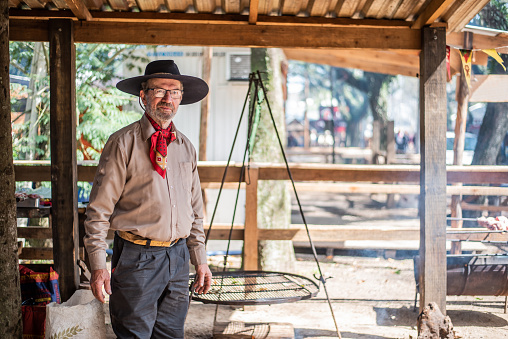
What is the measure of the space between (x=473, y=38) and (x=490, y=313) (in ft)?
11.2

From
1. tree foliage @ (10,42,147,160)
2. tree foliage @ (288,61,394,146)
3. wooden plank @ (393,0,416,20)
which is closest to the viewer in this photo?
wooden plank @ (393,0,416,20)

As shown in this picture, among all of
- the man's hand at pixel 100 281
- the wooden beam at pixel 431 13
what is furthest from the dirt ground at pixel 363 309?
the wooden beam at pixel 431 13

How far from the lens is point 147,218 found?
9.81 feet

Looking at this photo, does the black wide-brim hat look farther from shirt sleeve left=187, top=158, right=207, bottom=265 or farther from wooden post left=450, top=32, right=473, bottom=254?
wooden post left=450, top=32, right=473, bottom=254

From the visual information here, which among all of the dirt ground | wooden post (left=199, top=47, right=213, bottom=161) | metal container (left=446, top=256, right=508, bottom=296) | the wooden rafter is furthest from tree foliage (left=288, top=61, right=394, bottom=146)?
metal container (left=446, top=256, right=508, bottom=296)

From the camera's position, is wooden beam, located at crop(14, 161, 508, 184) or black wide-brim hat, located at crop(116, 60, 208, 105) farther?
wooden beam, located at crop(14, 161, 508, 184)

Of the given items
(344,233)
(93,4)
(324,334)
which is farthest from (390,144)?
(93,4)

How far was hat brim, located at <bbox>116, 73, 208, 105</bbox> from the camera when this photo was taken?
10.5 feet

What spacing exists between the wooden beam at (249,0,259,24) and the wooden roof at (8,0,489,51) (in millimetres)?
12

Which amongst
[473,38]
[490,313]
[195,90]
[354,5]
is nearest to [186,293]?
[195,90]

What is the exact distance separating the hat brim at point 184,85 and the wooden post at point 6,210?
69 cm

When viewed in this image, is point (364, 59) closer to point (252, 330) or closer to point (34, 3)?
point (252, 330)

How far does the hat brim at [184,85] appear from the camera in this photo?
3.21 metres

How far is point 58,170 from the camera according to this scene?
436 cm
